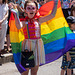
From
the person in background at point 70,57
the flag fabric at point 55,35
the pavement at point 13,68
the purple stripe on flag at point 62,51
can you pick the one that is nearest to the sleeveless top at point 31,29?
the flag fabric at point 55,35

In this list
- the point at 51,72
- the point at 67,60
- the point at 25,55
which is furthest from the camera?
the point at 51,72

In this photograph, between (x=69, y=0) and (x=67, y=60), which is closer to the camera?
(x=67, y=60)

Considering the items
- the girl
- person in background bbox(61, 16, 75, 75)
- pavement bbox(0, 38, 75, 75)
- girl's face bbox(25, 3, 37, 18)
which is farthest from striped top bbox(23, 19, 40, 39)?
pavement bbox(0, 38, 75, 75)

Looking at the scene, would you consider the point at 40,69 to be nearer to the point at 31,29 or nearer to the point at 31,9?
the point at 31,29

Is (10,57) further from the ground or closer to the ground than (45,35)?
closer to the ground

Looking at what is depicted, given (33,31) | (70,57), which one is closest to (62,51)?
(70,57)

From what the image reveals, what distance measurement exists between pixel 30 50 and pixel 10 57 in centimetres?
304

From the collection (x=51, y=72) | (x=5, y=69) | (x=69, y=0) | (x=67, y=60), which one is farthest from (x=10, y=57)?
(x=69, y=0)

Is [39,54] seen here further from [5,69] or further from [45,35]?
[5,69]

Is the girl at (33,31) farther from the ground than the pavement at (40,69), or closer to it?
farther from the ground

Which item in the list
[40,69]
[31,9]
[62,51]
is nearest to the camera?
[31,9]

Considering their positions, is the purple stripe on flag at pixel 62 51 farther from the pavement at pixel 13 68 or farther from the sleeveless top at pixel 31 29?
the pavement at pixel 13 68

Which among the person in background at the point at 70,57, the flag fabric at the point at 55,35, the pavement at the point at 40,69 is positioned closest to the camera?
the flag fabric at the point at 55,35

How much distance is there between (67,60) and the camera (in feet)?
14.7
